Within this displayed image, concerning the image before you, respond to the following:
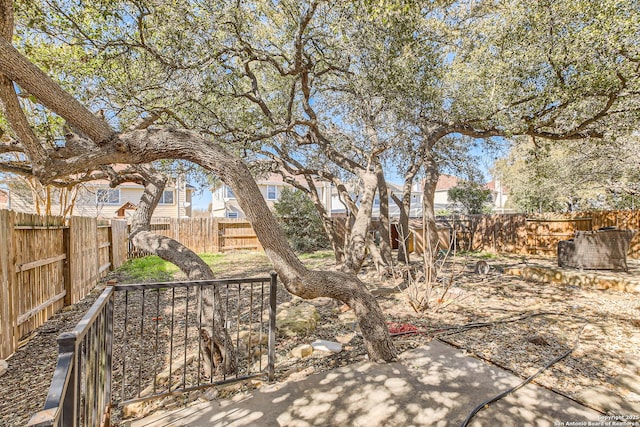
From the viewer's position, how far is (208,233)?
45.9 feet

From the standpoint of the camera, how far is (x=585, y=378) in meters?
2.86

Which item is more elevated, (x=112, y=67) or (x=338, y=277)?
(x=112, y=67)

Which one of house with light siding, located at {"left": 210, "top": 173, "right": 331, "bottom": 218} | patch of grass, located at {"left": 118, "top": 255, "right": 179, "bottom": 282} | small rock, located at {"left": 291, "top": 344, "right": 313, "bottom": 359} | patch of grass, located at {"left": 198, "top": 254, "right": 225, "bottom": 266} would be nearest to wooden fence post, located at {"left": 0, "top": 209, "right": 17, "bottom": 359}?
small rock, located at {"left": 291, "top": 344, "right": 313, "bottom": 359}

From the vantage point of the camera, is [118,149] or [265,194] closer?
[118,149]

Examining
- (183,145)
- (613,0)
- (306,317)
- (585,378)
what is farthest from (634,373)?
(183,145)

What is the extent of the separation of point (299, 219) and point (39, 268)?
1022cm

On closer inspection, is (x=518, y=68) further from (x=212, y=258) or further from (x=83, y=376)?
(x=212, y=258)

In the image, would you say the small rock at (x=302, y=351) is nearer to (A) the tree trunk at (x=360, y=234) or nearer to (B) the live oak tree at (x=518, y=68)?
(A) the tree trunk at (x=360, y=234)

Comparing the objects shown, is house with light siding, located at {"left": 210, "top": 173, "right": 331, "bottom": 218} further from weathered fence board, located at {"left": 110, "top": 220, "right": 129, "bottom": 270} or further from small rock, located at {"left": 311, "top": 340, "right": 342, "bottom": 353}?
small rock, located at {"left": 311, "top": 340, "right": 342, "bottom": 353}

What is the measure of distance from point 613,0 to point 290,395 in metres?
5.71

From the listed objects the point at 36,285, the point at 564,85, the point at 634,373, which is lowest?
the point at 634,373

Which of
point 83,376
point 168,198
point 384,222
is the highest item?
point 168,198

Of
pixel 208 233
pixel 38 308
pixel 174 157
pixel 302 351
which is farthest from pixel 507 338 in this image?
pixel 208 233

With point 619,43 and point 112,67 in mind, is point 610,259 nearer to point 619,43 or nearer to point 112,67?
point 619,43
